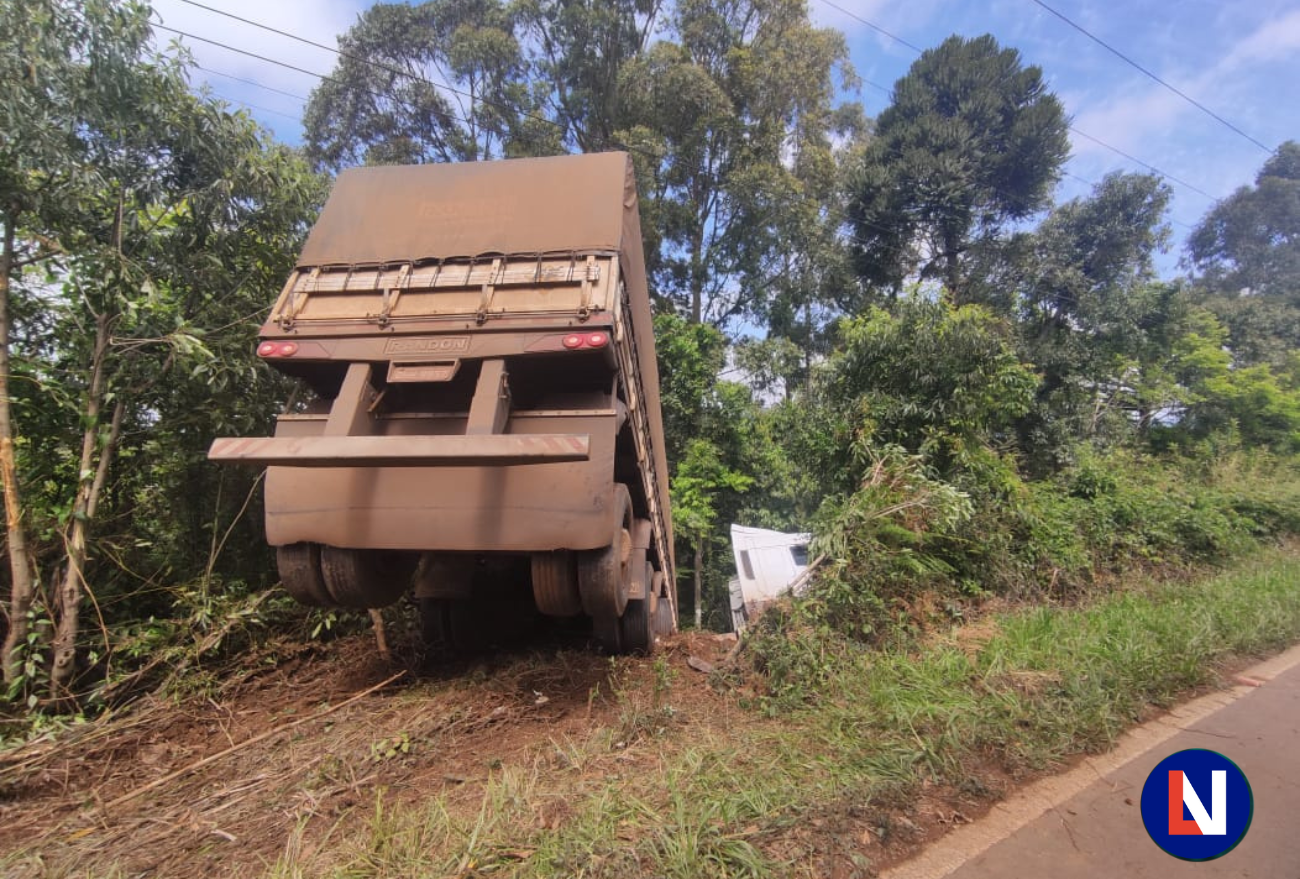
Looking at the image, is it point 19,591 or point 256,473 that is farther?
point 256,473

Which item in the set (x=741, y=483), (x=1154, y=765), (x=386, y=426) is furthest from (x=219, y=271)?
(x=741, y=483)

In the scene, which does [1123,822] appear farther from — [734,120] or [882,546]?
[734,120]

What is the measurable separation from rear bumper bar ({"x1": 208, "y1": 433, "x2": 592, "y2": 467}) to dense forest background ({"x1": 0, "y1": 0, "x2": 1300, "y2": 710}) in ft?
5.63

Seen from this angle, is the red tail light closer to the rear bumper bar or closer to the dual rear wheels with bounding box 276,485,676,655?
the rear bumper bar

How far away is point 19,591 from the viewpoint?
140 inches

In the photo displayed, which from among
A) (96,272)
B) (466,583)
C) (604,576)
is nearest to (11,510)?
(96,272)

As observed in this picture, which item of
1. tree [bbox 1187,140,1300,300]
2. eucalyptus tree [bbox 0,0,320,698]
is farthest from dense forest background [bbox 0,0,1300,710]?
tree [bbox 1187,140,1300,300]

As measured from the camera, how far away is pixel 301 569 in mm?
3297

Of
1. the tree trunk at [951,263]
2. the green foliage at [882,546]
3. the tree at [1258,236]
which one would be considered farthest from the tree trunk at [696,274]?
the tree at [1258,236]

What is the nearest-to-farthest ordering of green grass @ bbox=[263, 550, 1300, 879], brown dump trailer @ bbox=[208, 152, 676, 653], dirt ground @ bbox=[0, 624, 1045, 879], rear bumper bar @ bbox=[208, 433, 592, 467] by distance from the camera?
green grass @ bbox=[263, 550, 1300, 879] → dirt ground @ bbox=[0, 624, 1045, 879] → rear bumper bar @ bbox=[208, 433, 592, 467] → brown dump trailer @ bbox=[208, 152, 676, 653]

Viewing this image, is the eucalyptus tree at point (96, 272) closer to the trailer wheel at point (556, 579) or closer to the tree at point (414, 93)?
the trailer wheel at point (556, 579)

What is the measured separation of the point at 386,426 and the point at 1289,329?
2655 cm

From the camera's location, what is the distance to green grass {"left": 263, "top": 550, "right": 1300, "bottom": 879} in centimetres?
208

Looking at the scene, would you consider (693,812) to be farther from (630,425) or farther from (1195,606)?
(1195,606)
